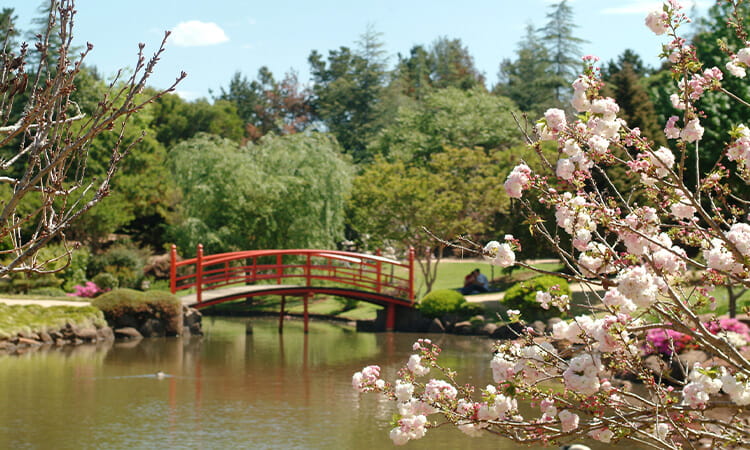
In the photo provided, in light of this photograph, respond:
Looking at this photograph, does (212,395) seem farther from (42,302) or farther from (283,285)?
(283,285)

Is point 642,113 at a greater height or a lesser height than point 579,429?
greater

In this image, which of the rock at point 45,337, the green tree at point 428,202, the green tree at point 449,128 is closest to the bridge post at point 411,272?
the green tree at point 428,202

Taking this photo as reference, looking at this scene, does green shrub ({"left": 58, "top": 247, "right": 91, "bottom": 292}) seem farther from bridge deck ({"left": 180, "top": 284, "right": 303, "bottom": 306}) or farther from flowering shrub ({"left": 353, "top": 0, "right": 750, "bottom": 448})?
flowering shrub ({"left": 353, "top": 0, "right": 750, "bottom": 448})

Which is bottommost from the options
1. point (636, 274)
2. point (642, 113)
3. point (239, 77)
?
point (636, 274)

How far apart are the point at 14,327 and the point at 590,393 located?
15505 mm

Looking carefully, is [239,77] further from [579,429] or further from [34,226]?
[579,429]

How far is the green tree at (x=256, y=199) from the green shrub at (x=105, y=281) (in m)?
2.63

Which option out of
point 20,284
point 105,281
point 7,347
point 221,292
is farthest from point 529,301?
point 20,284

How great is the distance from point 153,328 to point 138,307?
21.9 inches

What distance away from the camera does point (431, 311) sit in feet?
68.1

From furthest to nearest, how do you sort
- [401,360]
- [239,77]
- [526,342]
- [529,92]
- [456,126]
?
[239,77], [529,92], [456,126], [401,360], [526,342]

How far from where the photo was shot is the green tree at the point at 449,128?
34625mm

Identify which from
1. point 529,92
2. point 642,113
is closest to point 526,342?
point 642,113

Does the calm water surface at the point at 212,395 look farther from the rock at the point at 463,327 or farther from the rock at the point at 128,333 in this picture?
the rock at the point at 463,327
